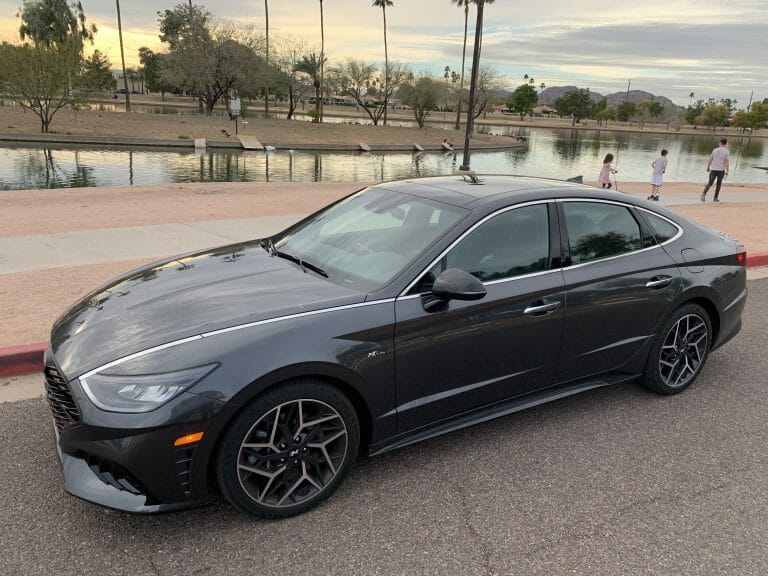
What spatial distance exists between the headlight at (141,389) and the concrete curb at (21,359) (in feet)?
7.12

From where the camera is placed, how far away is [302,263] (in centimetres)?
356

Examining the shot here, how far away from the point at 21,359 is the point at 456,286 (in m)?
3.35

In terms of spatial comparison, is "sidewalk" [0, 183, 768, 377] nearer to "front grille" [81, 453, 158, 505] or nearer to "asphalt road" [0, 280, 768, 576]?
"asphalt road" [0, 280, 768, 576]

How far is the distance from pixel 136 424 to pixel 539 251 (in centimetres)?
247

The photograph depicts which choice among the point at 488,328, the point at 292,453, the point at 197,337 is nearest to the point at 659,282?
the point at 488,328

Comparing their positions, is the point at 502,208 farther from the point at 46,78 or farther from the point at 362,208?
the point at 46,78

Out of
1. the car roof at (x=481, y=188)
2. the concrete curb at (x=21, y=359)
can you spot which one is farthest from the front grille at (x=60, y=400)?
the car roof at (x=481, y=188)

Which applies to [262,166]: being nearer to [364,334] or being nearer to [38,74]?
[38,74]

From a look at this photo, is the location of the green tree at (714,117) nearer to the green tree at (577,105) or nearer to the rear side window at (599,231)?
the green tree at (577,105)

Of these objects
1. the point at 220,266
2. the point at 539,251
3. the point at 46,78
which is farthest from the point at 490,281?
the point at 46,78

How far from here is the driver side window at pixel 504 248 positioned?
3330 mm

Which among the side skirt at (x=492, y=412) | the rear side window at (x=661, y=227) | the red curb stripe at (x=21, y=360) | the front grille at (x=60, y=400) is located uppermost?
the rear side window at (x=661, y=227)

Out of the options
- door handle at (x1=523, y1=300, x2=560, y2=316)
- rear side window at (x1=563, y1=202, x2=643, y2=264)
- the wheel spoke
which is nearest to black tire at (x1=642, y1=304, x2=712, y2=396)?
the wheel spoke

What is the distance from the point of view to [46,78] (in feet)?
109
